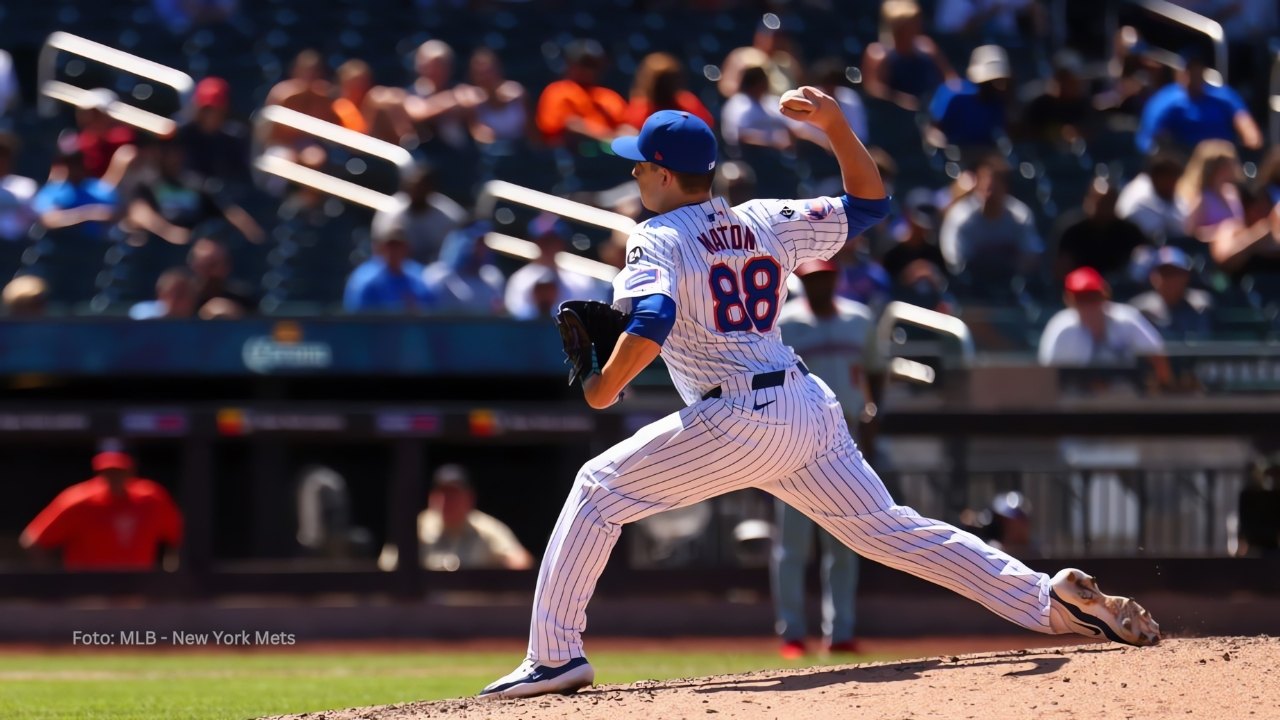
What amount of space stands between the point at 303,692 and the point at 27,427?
11.6 feet

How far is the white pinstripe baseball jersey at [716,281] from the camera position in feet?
16.7

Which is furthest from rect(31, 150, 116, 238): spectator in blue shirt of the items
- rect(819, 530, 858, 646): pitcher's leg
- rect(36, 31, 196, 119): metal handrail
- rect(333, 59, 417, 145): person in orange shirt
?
rect(819, 530, 858, 646): pitcher's leg

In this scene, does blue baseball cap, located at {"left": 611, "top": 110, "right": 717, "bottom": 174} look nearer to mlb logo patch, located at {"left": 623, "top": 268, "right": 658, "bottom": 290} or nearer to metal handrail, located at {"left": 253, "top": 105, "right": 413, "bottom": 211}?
mlb logo patch, located at {"left": 623, "top": 268, "right": 658, "bottom": 290}

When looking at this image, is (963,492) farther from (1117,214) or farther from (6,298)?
(6,298)

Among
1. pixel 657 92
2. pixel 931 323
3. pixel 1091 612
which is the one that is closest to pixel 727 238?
pixel 1091 612

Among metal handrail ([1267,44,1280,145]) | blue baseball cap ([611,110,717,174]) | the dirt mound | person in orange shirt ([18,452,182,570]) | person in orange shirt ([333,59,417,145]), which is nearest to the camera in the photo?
the dirt mound

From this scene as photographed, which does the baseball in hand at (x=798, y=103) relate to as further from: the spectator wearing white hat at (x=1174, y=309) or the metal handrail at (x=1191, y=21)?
the metal handrail at (x=1191, y=21)

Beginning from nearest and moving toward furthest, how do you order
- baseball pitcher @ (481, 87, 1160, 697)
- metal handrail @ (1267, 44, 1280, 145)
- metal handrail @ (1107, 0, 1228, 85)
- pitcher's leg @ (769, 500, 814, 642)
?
baseball pitcher @ (481, 87, 1160, 697) < pitcher's leg @ (769, 500, 814, 642) < metal handrail @ (1267, 44, 1280, 145) < metal handrail @ (1107, 0, 1228, 85)

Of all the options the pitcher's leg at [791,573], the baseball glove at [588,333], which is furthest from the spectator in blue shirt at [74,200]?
the baseball glove at [588,333]

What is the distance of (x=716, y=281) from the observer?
5.13m

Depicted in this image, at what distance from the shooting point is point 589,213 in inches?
451

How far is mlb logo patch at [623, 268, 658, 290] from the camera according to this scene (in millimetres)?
4996

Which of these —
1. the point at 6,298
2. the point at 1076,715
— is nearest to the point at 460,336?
the point at 6,298

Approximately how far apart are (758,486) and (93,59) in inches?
358
